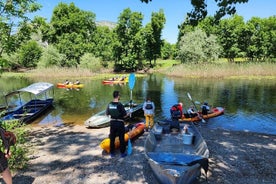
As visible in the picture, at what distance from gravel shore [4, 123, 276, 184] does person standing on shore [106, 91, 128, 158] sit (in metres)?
0.43

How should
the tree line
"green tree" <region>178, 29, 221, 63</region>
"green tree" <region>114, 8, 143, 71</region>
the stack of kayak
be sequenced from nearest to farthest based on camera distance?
the stack of kayak → "green tree" <region>178, 29, 221, 63</region> → the tree line → "green tree" <region>114, 8, 143, 71</region>

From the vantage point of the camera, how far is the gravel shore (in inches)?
275

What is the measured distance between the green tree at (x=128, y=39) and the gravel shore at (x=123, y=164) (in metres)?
48.1

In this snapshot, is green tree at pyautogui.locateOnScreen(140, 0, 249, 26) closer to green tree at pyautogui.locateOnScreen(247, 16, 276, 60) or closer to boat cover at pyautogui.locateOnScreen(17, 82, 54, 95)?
boat cover at pyautogui.locateOnScreen(17, 82, 54, 95)

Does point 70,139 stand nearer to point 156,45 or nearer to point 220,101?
point 220,101

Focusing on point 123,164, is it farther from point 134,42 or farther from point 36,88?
point 134,42

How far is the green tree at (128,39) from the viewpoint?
5641 centimetres

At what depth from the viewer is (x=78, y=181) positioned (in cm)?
691

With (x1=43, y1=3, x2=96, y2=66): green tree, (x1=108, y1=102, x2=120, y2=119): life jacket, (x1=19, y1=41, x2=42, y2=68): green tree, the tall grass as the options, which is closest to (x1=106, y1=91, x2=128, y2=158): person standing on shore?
(x1=108, y1=102, x2=120, y2=119): life jacket

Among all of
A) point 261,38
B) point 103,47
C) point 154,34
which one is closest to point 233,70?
point 261,38

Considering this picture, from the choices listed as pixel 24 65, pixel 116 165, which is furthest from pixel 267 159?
pixel 24 65

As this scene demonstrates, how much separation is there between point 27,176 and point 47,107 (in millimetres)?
14992

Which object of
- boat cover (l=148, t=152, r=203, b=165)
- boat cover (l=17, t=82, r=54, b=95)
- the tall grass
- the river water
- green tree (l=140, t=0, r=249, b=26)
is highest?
green tree (l=140, t=0, r=249, b=26)

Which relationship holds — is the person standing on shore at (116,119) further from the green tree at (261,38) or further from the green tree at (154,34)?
the green tree at (261,38)
